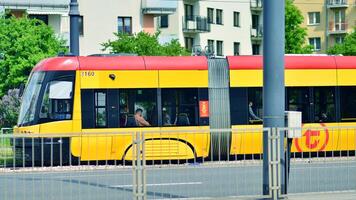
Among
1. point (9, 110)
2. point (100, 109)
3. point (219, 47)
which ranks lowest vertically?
point (9, 110)

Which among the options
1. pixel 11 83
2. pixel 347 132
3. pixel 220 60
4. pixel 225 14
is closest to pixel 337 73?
pixel 220 60

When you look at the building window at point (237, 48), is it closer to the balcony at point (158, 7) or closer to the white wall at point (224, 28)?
the white wall at point (224, 28)

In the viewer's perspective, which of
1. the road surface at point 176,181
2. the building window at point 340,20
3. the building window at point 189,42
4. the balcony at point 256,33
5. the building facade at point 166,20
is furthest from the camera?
the building window at point 340,20

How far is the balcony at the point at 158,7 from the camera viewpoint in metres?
62.3

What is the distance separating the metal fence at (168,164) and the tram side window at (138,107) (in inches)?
404

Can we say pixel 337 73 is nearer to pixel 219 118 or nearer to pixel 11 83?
pixel 219 118

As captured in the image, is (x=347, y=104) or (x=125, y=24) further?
(x=125, y=24)

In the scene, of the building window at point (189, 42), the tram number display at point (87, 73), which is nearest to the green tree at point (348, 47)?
the building window at point (189, 42)

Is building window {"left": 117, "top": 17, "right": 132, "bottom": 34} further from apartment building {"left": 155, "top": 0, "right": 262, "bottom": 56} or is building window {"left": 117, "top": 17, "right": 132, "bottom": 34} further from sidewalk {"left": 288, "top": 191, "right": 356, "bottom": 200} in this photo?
sidewalk {"left": 288, "top": 191, "right": 356, "bottom": 200}

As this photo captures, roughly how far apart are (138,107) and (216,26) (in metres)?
49.8

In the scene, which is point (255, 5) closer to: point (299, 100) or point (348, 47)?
point (348, 47)

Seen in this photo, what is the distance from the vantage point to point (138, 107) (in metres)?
25.4

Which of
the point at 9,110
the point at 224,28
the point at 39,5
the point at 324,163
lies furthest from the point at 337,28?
the point at 324,163

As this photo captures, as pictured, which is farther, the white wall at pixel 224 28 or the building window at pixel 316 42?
the building window at pixel 316 42
